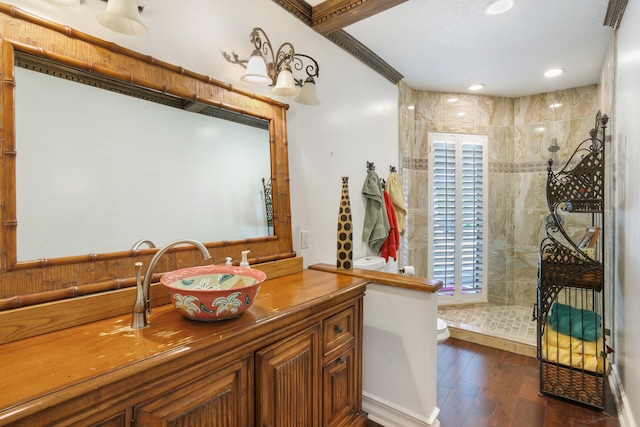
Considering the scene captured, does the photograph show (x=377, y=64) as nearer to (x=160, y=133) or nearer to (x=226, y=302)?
(x=160, y=133)

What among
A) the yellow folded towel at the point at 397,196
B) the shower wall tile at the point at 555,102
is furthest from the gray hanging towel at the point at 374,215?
the shower wall tile at the point at 555,102

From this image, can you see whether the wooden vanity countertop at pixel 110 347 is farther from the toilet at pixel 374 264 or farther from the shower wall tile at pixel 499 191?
the shower wall tile at pixel 499 191

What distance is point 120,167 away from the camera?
50.1 inches

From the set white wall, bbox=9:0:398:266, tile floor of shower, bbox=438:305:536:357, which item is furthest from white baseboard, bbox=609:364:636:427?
white wall, bbox=9:0:398:266

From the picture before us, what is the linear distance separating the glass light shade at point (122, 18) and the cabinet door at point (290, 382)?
1.23 meters

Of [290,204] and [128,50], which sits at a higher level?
[128,50]

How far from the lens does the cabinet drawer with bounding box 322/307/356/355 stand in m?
1.47

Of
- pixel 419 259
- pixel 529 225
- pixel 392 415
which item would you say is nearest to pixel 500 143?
pixel 529 225

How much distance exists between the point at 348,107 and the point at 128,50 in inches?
62.4

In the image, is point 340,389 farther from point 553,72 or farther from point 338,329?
point 553,72

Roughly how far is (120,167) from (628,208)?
2.54 m

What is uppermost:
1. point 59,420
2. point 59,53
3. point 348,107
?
point 348,107

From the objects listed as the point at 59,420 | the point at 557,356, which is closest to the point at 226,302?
the point at 59,420

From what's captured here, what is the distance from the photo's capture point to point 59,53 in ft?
3.65
